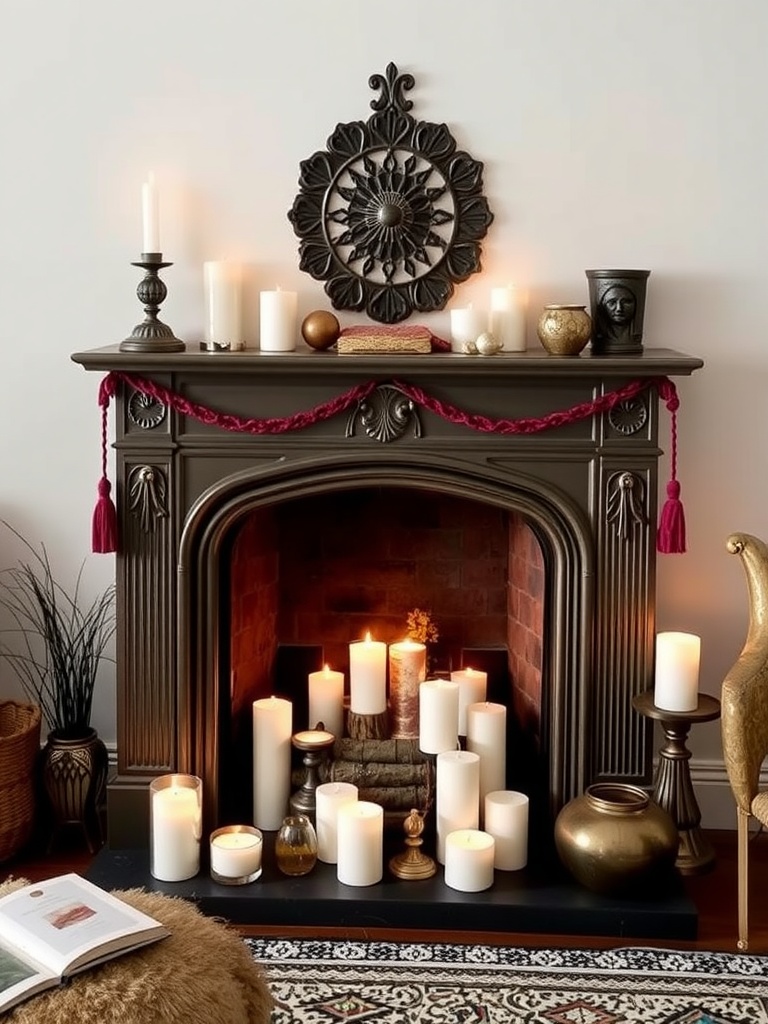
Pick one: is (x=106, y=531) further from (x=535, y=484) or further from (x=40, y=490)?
(x=535, y=484)

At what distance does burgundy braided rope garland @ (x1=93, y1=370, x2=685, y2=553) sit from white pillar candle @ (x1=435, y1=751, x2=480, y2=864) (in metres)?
0.71

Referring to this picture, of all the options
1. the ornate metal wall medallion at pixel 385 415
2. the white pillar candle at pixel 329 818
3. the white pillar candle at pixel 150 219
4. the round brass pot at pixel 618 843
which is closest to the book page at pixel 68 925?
the white pillar candle at pixel 329 818

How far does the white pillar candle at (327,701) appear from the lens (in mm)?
3375

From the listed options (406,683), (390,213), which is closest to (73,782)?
(406,683)

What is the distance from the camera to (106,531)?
3045 millimetres

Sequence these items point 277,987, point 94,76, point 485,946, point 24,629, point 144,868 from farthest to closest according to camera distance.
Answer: point 24,629, point 94,76, point 144,868, point 485,946, point 277,987

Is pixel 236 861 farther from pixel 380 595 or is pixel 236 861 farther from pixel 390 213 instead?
pixel 390 213

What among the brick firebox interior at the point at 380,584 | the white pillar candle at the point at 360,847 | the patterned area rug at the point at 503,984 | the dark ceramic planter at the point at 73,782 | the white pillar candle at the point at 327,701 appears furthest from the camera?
the brick firebox interior at the point at 380,584

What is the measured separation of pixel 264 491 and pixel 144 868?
3.14 feet

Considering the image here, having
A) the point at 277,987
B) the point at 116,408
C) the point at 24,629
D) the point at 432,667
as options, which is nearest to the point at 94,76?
the point at 116,408

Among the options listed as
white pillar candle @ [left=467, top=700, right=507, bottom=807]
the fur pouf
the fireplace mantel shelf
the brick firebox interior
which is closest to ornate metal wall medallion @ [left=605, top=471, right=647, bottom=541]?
the fireplace mantel shelf

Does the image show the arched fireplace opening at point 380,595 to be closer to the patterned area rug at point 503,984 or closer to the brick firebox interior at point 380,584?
the brick firebox interior at point 380,584

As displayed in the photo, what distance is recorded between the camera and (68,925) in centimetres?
195

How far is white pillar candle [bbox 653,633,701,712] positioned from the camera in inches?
117
